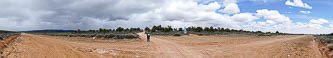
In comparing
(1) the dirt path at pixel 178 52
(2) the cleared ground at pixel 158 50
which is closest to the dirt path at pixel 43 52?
(2) the cleared ground at pixel 158 50

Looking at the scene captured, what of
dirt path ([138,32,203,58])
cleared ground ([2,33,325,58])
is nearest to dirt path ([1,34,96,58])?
cleared ground ([2,33,325,58])

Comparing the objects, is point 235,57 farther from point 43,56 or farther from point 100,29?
point 100,29

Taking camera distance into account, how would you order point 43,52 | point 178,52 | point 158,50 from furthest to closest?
point 158,50 < point 178,52 < point 43,52

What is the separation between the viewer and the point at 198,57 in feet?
29.4

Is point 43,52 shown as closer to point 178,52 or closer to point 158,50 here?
point 158,50

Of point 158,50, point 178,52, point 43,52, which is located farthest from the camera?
point 158,50

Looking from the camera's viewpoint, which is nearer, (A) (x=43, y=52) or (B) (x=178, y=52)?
(A) (x=43, y=52)

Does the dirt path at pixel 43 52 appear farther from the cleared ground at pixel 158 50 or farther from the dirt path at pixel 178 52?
the dirt path at pixel 178 52

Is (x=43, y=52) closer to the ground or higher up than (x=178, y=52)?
higher up

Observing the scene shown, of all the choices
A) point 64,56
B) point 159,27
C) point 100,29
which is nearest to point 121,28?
point 100,29

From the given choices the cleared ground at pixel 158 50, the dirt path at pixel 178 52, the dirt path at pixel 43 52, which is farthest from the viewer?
the dirt path at pixel 178 52

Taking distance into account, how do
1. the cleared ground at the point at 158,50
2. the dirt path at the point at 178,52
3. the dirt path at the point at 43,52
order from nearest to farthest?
the dirt path at the point at 43,52, the cleared ground at the point at 158,50, the dirt path at the point at 178,52

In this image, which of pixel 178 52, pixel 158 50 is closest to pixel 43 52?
pixel 158 50

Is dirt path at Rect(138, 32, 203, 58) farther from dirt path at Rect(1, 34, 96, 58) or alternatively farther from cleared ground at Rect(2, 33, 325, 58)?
dirt path at Rect(1, 34, 96, 58)
